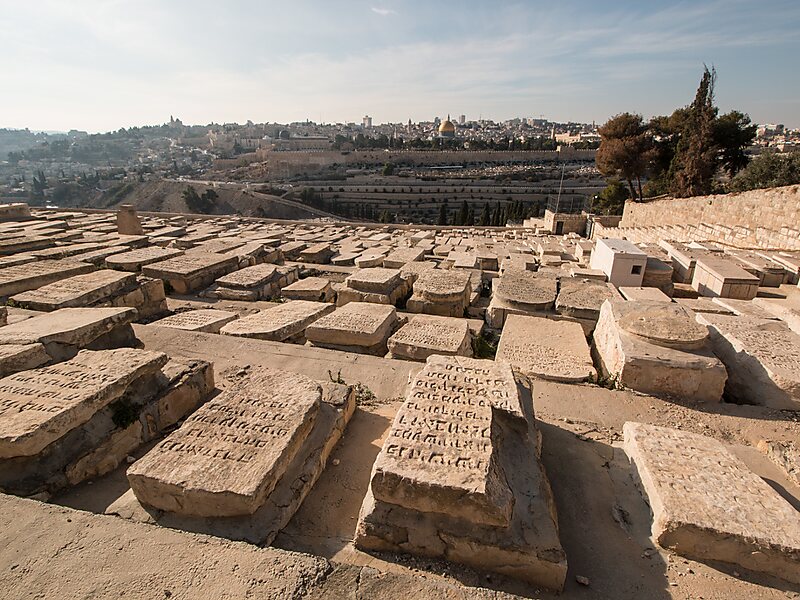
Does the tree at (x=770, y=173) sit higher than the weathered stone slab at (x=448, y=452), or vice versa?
the tree at (x=770, y=173)

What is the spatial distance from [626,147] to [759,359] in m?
19.9

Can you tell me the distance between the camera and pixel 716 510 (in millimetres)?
2215

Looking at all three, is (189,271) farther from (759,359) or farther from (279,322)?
(759,359)

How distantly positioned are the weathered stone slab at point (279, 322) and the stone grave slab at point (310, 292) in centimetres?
109

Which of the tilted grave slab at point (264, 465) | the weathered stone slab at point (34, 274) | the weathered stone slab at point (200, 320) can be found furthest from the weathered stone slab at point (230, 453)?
the weathered stone slab at point (34, 274)

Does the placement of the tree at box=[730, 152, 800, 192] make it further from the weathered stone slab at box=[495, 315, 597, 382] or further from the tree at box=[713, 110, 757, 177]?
the weathered stone slab at box=[495, 315, 597, 382]

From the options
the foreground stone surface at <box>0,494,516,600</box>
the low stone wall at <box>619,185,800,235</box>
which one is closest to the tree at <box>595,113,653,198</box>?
the low stone wall at <box>619,185,800,235</box>

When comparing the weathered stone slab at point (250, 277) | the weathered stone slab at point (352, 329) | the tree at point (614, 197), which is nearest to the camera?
the weathered stone slab at point (352, 329)

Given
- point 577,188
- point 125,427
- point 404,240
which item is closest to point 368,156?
point 577,188

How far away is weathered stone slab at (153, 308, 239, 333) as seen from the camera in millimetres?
5273

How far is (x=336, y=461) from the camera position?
111 inches

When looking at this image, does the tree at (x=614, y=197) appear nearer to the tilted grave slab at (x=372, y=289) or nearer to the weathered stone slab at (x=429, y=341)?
the tilted grave slab at (x=372, y=289)

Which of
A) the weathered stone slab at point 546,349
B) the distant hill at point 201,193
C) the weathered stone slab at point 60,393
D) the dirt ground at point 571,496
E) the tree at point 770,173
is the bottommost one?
the distant hill at point 201,193

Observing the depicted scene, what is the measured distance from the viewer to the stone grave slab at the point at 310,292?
276 inches
